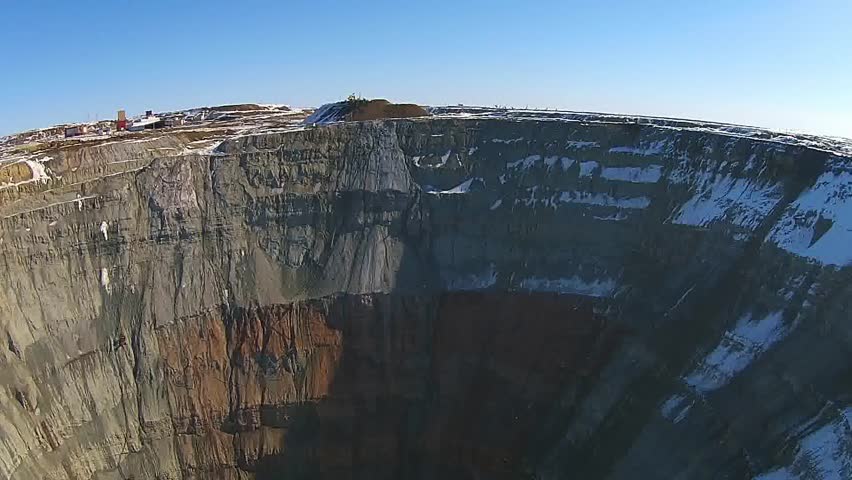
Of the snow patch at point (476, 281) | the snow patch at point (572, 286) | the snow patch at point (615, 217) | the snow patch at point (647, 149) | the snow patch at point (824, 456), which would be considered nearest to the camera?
the snow patch at point (824, 456)

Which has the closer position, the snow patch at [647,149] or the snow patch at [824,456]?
the snow patch at [824,456]

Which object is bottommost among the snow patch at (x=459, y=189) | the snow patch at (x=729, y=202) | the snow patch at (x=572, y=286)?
the snow patch at (x=572, y=286)

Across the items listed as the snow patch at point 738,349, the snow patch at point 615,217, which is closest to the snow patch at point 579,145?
the snow patch at point 615,217

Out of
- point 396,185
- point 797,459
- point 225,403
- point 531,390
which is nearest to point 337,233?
point 396,185

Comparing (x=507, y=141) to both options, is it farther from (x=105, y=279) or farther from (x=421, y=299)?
(x=105, y=279)

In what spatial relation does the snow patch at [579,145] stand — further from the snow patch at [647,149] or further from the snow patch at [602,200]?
the snow patch at [602,200]

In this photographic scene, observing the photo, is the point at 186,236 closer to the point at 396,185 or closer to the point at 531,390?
the point at 396,185
